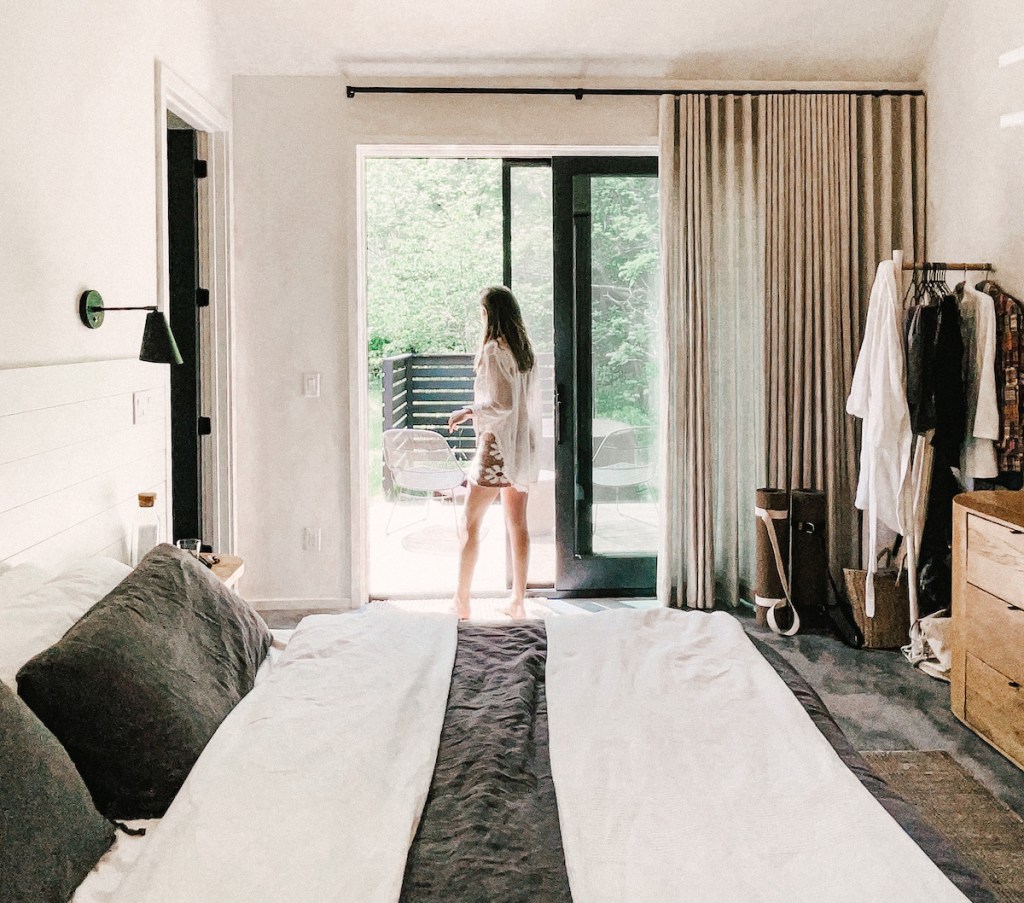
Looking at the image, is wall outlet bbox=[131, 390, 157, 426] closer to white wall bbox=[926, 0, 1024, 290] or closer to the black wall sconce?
the black wall sconce

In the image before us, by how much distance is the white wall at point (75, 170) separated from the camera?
7.48 feet

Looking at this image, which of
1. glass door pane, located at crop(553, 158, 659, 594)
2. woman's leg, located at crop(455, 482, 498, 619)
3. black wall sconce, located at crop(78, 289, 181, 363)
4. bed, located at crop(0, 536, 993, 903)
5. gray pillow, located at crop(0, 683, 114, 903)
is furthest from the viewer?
glass door pane, located at crop(553, 158, 659, 594)

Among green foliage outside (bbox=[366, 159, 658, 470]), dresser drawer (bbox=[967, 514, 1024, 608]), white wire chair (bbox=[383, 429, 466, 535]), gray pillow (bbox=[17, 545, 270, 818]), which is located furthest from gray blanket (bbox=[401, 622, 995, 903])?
green foliage outside (bbox=[366, 159, 658, 470])

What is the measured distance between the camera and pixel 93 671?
162 centimetres

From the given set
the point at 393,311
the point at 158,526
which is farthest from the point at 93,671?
the point at 393,311

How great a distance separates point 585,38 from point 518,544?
2.21 meters

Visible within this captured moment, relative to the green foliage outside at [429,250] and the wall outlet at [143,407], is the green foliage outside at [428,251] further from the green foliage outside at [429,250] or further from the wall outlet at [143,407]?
the wall outlet at [143,407]

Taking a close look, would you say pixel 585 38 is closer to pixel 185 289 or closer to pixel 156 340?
pixel 185 289

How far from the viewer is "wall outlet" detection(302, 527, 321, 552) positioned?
4.53 m

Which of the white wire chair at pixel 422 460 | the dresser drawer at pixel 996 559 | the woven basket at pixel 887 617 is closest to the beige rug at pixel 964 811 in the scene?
the dresser drawer at pixel 996 559

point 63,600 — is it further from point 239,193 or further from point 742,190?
point 742,190

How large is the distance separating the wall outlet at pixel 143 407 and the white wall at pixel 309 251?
1.24m

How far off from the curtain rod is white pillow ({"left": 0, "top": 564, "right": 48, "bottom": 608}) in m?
2.89

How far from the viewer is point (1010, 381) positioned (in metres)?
3.62
